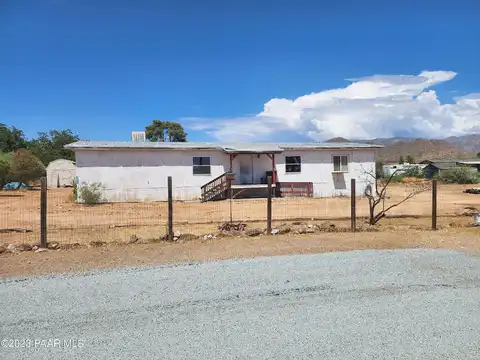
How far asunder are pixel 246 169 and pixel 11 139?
42.4 meters

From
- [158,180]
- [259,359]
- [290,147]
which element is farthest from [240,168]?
[259,359]

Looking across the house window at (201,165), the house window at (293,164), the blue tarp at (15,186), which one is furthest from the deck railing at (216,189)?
the blue tarp at (15,186)

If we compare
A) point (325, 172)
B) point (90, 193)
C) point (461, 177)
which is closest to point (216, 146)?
point (325, 172)

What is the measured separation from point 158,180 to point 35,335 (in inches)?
750

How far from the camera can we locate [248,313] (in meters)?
4.36

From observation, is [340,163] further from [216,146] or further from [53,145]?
[53,145]

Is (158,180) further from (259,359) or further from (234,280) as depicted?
(259,359)

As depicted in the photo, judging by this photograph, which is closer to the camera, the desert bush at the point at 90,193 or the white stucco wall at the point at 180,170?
the desert bush at the point at 90,193

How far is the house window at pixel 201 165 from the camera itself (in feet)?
76.6

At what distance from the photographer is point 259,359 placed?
336 cm

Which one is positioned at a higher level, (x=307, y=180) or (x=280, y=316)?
(x=307, y=180)

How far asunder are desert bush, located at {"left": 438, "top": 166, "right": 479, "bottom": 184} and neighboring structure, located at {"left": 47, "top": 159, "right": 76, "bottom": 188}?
34317 millimetres

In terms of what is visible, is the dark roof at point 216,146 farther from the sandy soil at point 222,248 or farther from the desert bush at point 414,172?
the desert bush at point 414,172

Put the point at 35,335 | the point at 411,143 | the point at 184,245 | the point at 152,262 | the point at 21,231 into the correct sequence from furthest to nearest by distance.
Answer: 1. the point at 411,143
2. the point at 21,231
3. the point at 184,245
4. the point at 152,262
5. the point at 35,335
